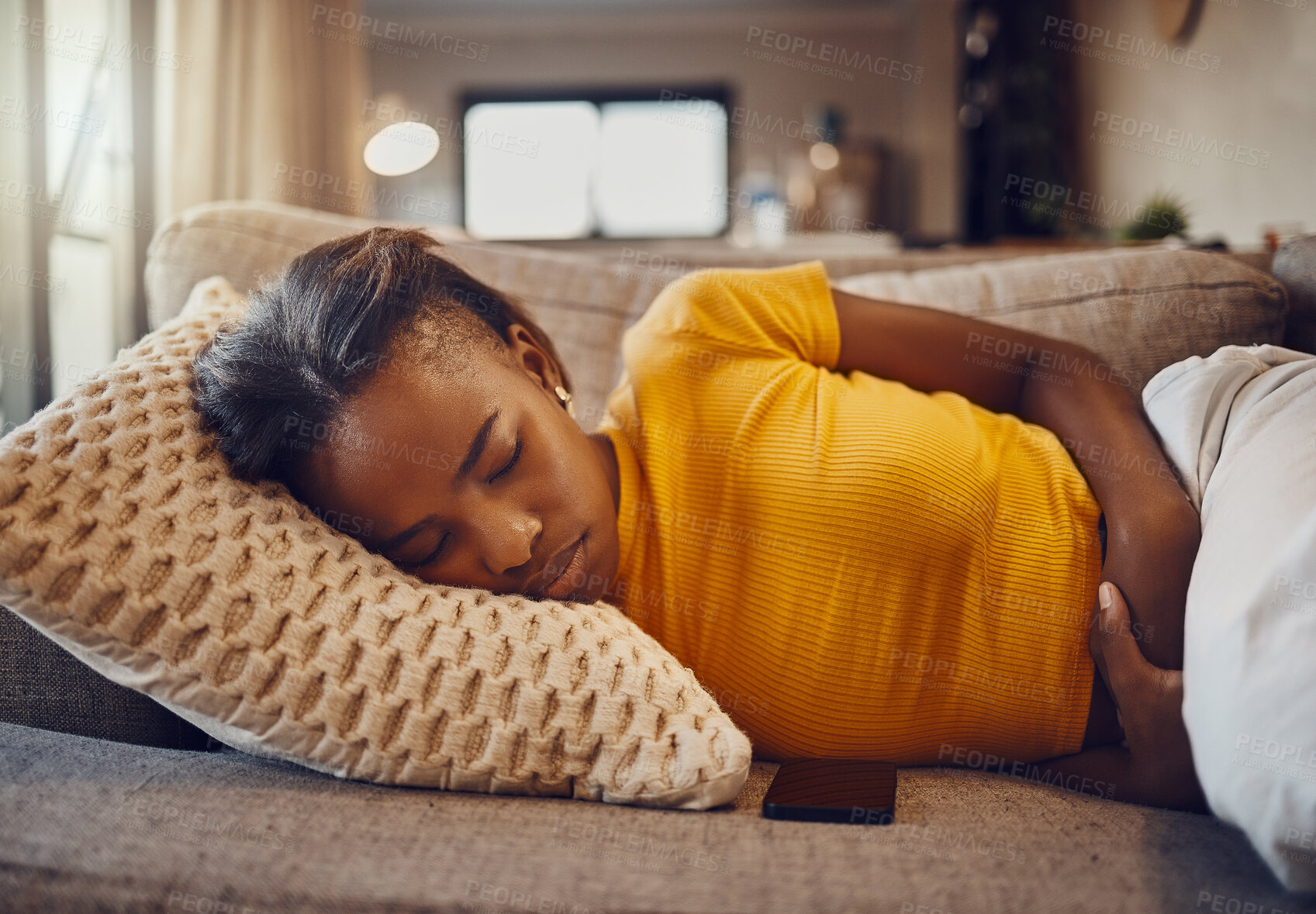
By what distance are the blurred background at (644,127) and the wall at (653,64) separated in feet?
0.06

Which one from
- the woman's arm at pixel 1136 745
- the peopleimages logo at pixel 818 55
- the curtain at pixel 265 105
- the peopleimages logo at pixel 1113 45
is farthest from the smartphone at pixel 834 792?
the peopleimages logo at pixel 818 55

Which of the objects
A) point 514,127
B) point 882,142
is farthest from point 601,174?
point 882,142

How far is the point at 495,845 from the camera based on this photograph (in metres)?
0.59

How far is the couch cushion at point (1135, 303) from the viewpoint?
1102 mm

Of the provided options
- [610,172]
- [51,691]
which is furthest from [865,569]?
[610,172]

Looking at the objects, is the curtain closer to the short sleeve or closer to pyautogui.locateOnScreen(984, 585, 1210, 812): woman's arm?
the short sleeve

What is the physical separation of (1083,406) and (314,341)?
822 mm

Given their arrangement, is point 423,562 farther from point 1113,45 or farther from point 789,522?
point 1113,45

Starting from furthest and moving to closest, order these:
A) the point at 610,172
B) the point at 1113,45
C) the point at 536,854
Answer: the point at 610,172 < the point at 1113,45 < the point at 536,854

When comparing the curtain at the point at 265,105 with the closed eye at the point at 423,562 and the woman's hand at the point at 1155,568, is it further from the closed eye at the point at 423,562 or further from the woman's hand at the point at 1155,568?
the woman's hand at the point at 1155,568

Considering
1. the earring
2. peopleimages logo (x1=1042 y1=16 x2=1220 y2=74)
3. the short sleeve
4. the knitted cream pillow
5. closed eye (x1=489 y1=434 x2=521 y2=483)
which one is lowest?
the knitted cream pillow

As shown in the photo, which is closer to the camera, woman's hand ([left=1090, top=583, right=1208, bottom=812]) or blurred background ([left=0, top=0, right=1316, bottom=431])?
woman's hand ([left=1090, top=583, right=1208, bottom=812])

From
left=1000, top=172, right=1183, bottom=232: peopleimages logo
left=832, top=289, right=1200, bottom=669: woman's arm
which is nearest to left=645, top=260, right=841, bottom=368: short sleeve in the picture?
left=832, top=289, right=1200, bottom=669: woman's arm

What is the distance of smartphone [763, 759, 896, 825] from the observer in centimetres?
67
